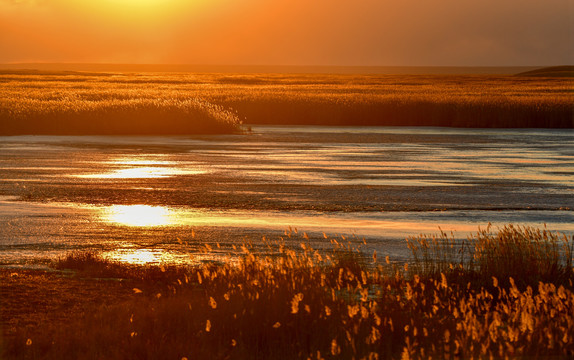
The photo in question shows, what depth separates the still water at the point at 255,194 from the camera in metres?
12.9

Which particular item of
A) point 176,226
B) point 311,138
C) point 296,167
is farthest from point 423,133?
point 176,226

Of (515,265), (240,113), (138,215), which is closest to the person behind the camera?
(515,265)

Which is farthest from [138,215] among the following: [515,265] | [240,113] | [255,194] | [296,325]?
[240,113]

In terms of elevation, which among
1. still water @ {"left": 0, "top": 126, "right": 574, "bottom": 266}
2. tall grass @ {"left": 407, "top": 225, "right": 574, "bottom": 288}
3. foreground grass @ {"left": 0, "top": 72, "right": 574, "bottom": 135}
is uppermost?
tall grass @ {"left": 407, "top": 225, "right": 574, "bottom": 288}

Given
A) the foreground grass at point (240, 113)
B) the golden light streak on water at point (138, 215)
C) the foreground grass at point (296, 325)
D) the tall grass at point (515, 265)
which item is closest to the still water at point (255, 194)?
the golden light streak on water at point (138, 215)

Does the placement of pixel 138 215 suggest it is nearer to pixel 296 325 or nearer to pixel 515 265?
pixel 515 265

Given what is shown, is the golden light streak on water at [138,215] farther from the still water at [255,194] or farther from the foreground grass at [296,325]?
the foreground grass at [296,325]

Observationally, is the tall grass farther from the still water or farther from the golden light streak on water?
the golden light streak on water

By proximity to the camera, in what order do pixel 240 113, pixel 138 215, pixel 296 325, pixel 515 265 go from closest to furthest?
pixel 296 325 → pixel 515 265 → pixel 138 215 → pixel 240 113

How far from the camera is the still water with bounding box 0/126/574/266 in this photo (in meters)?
12.9

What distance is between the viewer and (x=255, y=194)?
731 inches

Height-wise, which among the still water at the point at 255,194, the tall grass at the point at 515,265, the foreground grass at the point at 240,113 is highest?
the tall grass at the point at 515,265

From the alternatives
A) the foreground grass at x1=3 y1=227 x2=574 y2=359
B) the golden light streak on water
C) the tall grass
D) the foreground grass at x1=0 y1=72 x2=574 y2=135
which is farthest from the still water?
the foreground grass at x1=0 y1=72 x2=574 y2=135

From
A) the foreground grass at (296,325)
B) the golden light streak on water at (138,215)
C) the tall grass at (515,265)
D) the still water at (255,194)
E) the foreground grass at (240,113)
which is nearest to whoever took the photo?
the foreground grass at (296,325)
